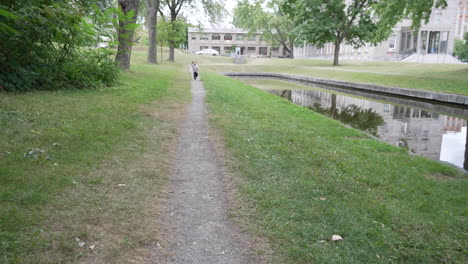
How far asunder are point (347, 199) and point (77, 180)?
3.49 m

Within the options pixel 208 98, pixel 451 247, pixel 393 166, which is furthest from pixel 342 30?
pixel 451 247

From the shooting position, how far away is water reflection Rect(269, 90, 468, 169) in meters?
9.54

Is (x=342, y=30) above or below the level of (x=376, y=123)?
above

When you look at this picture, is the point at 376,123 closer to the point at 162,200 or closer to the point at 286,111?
the point at 286,111

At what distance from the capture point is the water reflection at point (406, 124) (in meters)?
9.54

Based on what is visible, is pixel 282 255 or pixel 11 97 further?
pixel 11 97

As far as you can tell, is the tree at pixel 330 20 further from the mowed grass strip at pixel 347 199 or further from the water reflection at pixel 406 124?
the mowed grass strip at pixel 347 199

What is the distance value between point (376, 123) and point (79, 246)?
11691 millimetres

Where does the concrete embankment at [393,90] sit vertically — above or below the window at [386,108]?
above

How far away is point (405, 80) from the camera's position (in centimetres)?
2267

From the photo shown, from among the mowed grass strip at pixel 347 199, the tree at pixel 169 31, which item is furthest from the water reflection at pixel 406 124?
the tree at pixel 169 31

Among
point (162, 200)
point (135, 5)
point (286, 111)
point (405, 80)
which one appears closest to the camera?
point (162, 200)

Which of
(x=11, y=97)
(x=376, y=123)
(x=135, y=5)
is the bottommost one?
(x=376, y=123)

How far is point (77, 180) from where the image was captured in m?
4.63
